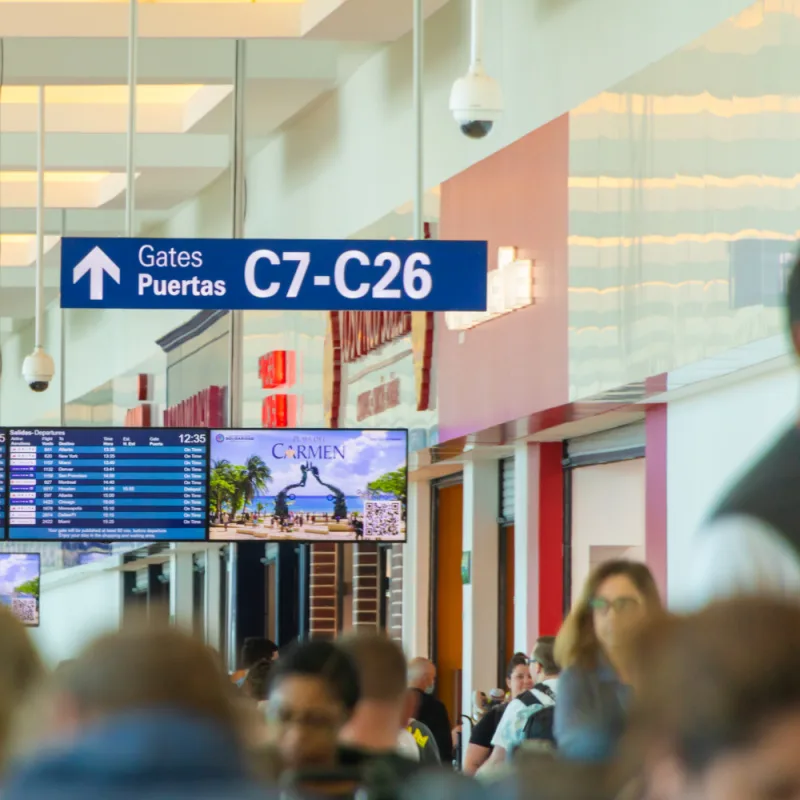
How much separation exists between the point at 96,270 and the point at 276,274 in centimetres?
86

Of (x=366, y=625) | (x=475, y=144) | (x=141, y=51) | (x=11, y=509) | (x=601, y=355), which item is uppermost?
(x=141, y=51)

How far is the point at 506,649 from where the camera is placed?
1399 centimetres

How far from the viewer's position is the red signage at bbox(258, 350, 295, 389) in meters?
16.2

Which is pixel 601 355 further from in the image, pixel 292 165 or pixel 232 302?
pixel 292 165

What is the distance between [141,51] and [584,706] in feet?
33.7

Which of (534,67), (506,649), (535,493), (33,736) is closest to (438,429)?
(535,493)

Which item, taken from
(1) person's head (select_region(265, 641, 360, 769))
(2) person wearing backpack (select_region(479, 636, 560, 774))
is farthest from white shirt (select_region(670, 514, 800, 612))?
(2) person wearing backpack (select_region(479, 636, 560, 774))

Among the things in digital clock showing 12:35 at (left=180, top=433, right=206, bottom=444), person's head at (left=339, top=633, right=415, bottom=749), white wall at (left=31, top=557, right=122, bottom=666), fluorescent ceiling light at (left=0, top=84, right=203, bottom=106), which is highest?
fluorescent ceiling light at (left=0, top=84, right=203, bottom=106)

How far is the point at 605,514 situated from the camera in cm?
1233

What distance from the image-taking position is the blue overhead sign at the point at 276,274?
895 cm

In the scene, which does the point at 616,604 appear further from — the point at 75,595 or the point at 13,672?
the point at 75,595

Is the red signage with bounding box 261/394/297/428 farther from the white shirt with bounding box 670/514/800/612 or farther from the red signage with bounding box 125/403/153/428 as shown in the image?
the white shirt with bounding box 670/514/800/612

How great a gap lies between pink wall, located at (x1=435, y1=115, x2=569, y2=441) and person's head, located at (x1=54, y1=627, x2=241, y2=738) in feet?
29.5

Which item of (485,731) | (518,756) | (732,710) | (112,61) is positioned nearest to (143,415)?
(112,61)
